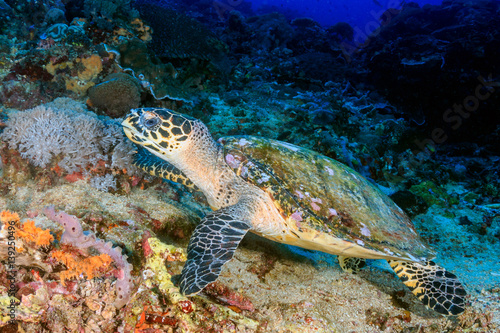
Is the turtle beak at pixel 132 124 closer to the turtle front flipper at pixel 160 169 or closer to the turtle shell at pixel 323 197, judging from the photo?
the turtle front flipper at pixel 160 169

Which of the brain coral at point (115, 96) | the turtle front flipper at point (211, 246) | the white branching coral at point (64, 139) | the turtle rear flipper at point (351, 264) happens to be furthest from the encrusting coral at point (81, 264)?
the brain coral at point (115, 96)

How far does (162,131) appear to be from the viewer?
7.75 ft

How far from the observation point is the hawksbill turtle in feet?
7.06

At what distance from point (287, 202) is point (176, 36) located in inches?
251

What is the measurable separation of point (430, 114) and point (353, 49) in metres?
8.00

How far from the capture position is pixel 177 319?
138 cm

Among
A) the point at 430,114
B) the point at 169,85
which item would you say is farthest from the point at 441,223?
the point at 169,85

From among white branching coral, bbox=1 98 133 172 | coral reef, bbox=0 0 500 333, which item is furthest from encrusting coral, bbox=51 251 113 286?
white branching coral, bbox=1 98 133 172

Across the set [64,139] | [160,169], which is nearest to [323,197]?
[160,169]

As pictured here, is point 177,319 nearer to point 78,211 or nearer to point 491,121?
point 78,211

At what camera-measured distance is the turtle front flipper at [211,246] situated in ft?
4.89

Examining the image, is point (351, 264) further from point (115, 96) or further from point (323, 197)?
point (115, 96)

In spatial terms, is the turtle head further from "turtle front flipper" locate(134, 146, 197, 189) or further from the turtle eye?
"turtle front flipper" locate(134, 146, 197, 189)

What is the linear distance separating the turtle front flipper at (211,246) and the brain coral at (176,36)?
5.42m
